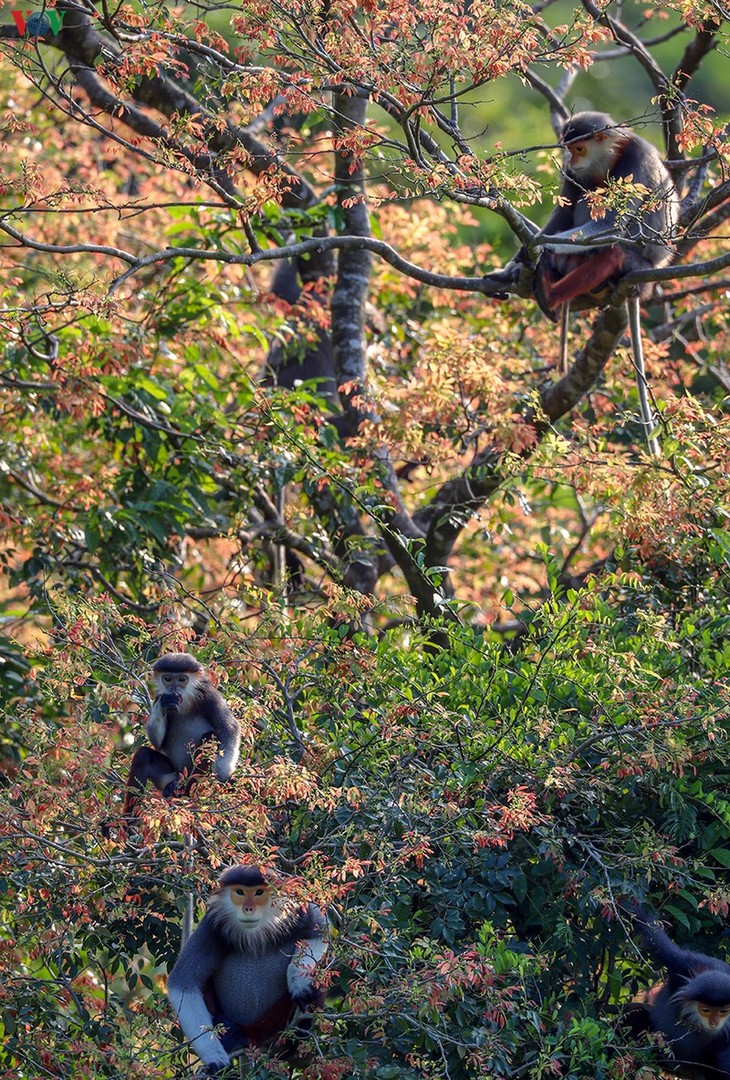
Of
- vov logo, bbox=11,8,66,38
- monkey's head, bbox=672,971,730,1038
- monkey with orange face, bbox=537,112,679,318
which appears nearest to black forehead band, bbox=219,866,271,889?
monkey's head, bbox=672,971,730,1038

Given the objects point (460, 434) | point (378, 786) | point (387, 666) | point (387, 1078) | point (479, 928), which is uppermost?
point (460, 434)

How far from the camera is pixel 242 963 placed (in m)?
3.90

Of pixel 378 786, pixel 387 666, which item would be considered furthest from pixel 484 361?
pixel 378 786

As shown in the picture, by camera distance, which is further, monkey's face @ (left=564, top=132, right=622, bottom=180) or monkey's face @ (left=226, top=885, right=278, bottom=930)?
monkey's face @ (left=564, top=132, right=622, bottom=180)

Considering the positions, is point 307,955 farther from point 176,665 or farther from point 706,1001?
point 176,665

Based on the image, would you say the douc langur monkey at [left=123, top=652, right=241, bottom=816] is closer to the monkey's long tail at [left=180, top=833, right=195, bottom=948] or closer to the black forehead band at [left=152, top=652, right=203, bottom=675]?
the black forehead band at [left=152, top=652, right=203, bottom=675]

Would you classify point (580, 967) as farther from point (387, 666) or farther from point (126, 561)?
point (126, 561)

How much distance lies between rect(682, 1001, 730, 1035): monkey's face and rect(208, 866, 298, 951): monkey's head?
1.07 meters

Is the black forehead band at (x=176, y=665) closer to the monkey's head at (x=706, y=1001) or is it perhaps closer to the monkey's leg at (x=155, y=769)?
the monkey's leg at (x=155, y=769)

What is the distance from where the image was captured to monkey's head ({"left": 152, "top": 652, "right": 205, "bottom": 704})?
4.46 meters

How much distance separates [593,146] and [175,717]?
123 inches

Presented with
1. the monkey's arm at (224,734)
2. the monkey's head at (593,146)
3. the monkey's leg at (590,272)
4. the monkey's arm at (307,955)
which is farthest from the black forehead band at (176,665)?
the monkey's head at (593,146)

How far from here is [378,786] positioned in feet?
12.4

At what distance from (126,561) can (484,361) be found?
6.37 feet
